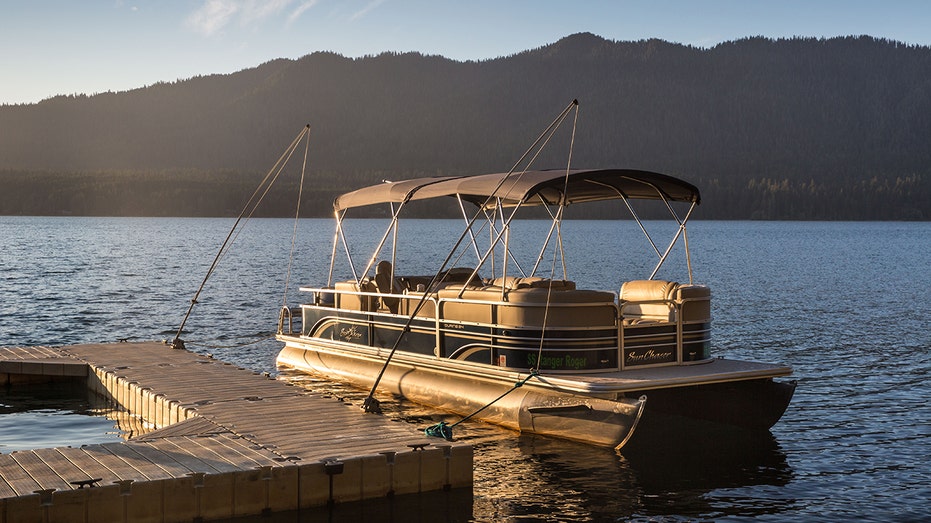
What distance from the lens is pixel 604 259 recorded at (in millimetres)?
82938

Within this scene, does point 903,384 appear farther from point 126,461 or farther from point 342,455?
point 126,461

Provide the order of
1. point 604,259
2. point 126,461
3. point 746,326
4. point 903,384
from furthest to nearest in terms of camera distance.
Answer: point 604,259, point 746,326, point 903,384, point 126,461

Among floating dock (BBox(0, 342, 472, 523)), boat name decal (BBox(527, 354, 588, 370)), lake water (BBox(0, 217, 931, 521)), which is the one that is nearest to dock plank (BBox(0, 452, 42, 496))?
floating dock (BBox(0, 342, 472, 523))

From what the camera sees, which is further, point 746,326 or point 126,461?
point 746,326

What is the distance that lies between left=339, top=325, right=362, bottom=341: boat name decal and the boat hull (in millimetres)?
187

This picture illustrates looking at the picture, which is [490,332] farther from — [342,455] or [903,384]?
[903,384]

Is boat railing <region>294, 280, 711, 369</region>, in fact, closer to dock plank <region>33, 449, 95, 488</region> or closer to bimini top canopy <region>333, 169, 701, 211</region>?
bimini top canopy <region>333, 169, 701, 211</region>

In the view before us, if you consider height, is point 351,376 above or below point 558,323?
below

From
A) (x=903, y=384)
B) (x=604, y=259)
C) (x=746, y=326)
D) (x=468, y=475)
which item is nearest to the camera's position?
(x=468, y=475)

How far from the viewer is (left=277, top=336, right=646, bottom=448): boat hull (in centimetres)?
1332

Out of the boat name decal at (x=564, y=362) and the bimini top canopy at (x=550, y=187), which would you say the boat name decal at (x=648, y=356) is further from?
the bimini top canopy at (x=550, y=187)

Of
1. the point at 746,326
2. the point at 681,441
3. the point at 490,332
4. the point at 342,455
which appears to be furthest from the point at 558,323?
the point at 746,326

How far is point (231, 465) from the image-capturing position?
33.8 feet

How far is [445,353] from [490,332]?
1.32 metres
